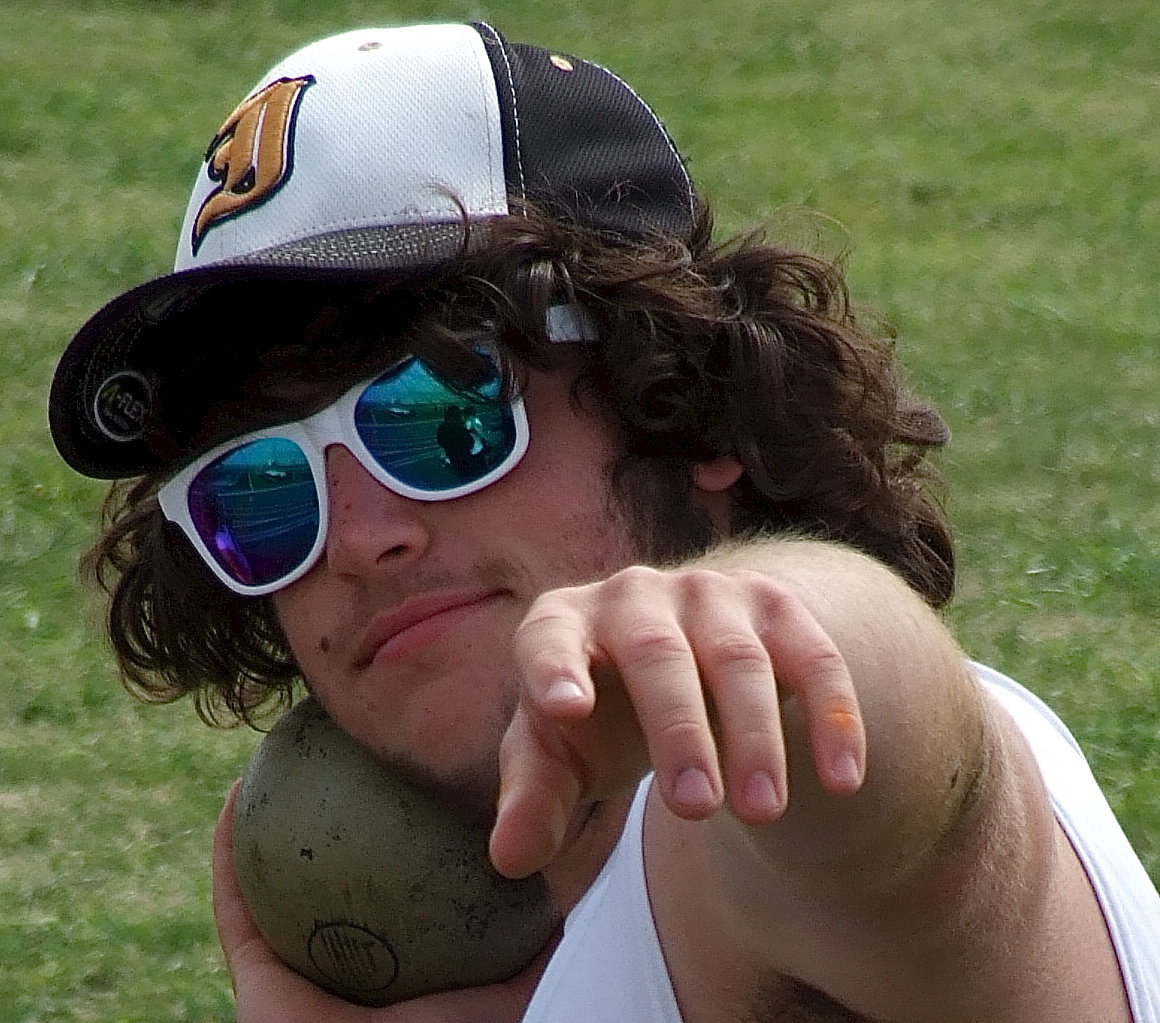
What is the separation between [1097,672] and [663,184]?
3.38 m

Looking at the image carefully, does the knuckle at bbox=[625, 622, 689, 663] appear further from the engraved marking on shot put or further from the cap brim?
the engraved marking on shot put

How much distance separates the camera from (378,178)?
3061 millimetres

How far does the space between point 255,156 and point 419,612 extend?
0.80m

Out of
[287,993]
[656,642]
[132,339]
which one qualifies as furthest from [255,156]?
[656,642]

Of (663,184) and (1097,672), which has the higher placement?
(663,184)

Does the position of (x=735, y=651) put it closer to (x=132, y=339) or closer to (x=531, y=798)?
(x=531, y=798)

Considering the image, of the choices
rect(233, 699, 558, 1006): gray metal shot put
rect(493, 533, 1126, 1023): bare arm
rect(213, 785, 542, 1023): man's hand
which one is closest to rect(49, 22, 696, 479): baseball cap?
rect(233, 699, 558, 1006): gray metal shot put

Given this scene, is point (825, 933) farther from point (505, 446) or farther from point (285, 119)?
point (285, 119)

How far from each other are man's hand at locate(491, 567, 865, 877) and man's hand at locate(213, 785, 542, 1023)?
Answer: 6.15 ft

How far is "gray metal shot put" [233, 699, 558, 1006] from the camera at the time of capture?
321cm

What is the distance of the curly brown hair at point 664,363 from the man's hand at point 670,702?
149cm

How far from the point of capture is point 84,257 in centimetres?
1027

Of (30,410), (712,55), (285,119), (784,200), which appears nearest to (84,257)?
(30,410)

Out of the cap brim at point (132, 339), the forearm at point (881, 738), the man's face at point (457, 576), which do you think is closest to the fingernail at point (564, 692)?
the forearm at point (881, 738)
